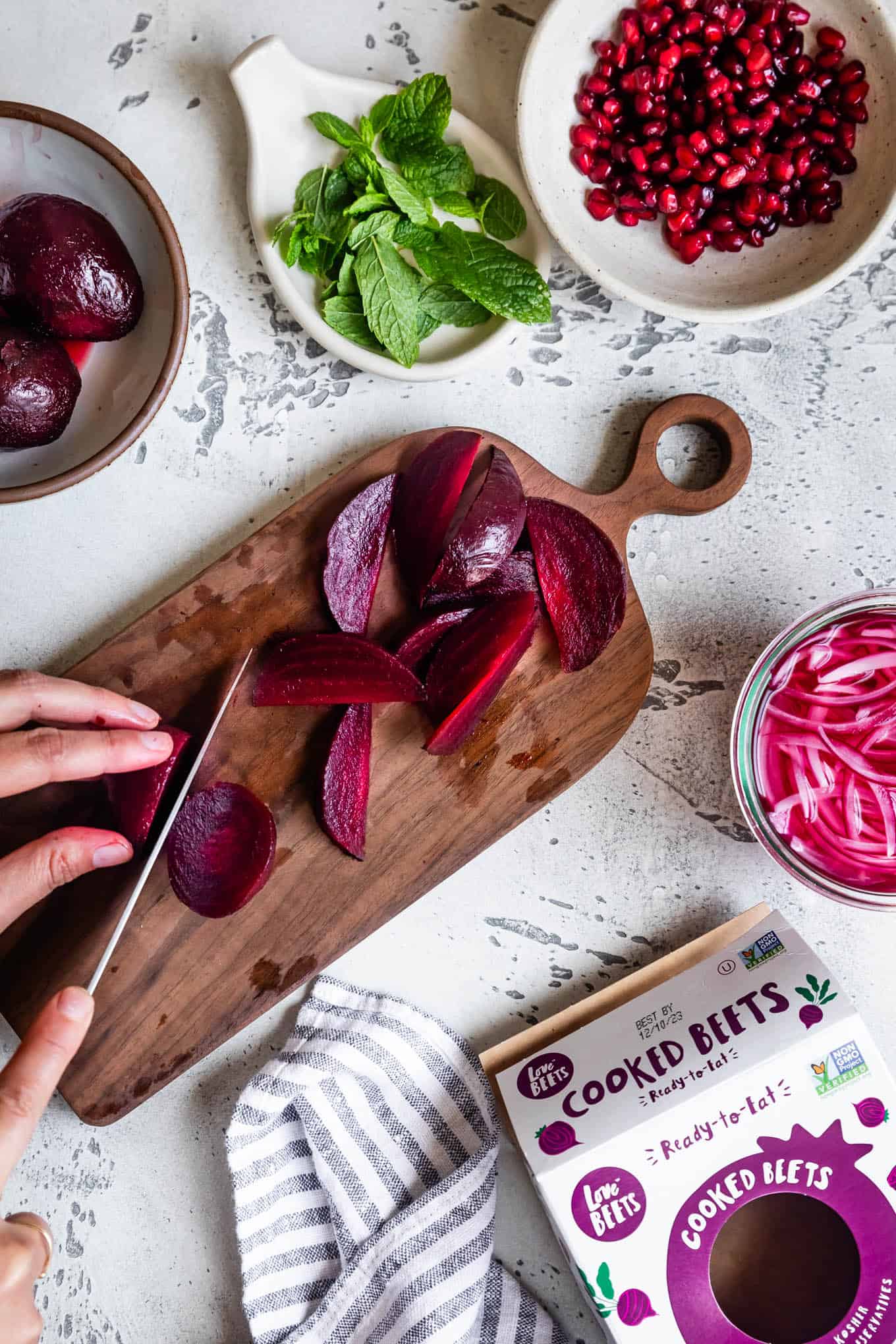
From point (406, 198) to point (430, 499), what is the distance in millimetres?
494

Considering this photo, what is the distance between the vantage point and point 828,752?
1.62 metres

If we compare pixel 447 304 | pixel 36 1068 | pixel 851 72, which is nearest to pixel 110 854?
pixel 36 1068

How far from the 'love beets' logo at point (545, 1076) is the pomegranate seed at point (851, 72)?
175 cm

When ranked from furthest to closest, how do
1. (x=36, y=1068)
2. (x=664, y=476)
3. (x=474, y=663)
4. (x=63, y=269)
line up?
(x=664, y=476) → (x=474, y=663) → (x=63, y=269) → (x=36, y=1068)

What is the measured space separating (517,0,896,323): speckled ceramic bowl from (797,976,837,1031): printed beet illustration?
3.74ft

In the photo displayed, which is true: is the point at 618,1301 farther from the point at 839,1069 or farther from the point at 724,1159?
the point at 839,1069

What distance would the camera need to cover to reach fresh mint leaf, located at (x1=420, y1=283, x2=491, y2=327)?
1706 millimetres

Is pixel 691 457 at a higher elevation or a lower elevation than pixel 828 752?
higher

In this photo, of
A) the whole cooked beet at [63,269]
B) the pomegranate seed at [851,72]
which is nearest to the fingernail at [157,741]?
the whole cooked beet at [63,269]

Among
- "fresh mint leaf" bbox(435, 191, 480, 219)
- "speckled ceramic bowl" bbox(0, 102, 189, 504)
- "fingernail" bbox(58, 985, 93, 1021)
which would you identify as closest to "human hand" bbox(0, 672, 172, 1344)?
"fingernail" bbox(58, 985, 93, 1021)

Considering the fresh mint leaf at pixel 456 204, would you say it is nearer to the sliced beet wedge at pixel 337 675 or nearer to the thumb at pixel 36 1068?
the sliced beet wedge at pixel 337 675

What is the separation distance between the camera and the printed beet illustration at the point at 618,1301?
159 cm

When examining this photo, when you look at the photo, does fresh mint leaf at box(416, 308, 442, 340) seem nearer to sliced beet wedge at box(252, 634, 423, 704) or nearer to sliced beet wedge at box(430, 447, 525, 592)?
sliced beet wedge at box(430, 447, 525, 592)

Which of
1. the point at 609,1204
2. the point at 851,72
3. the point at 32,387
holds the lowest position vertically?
the point at 609,1204
